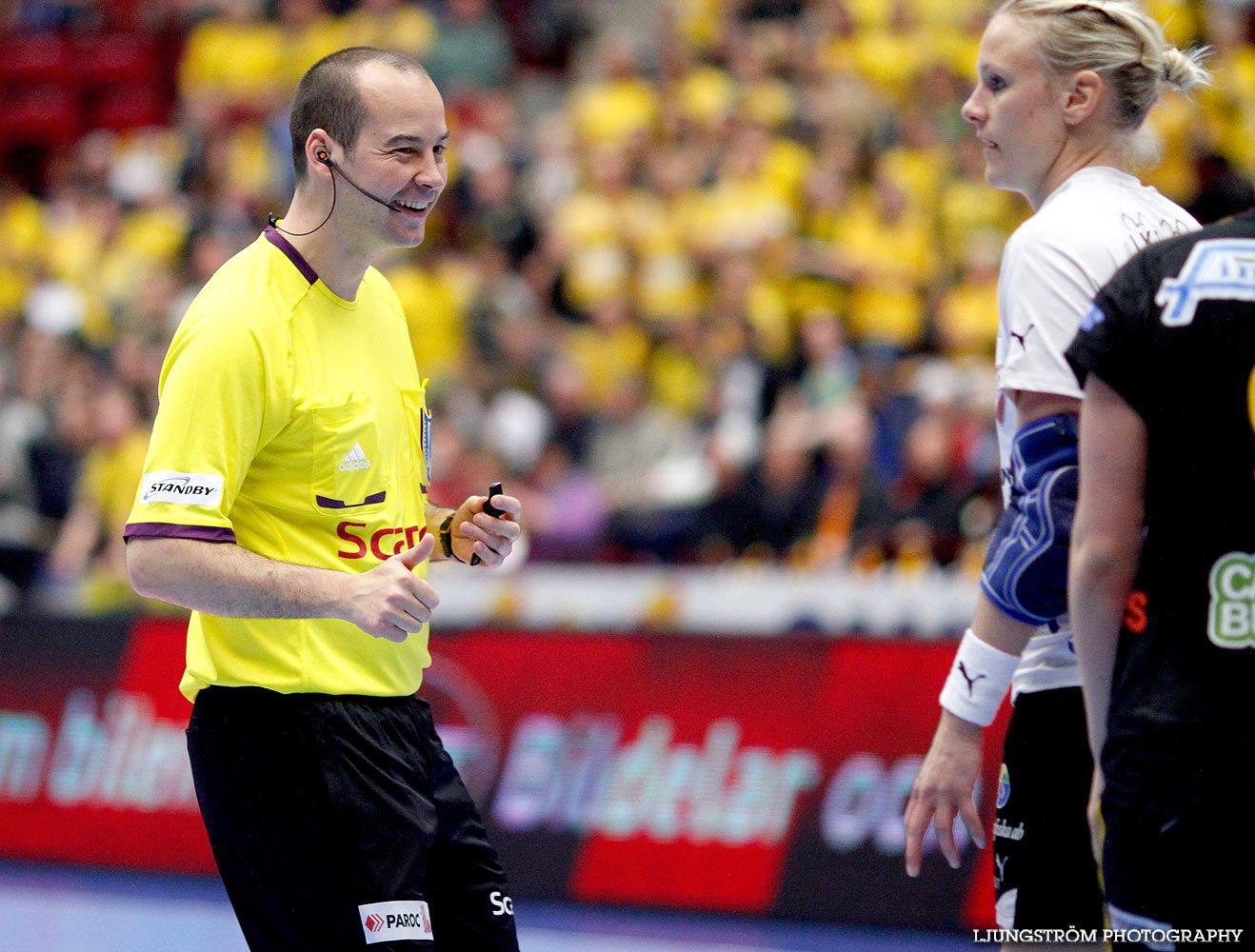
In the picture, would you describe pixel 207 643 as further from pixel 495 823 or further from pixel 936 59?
pixel 936 59

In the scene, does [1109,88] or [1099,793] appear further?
[1109,88]

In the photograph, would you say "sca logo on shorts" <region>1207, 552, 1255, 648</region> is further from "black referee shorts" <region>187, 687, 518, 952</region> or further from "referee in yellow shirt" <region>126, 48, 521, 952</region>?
"black referee shorts" <region>187, 687, 518, 952</region>

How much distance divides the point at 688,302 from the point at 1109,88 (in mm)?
7931

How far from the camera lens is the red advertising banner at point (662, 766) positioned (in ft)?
21.8

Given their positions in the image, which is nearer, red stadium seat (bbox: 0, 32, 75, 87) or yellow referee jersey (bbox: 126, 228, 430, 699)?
yellow referee jersey (bbox: 126, 228, 430, 699)

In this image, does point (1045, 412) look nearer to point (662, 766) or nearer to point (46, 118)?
point (662, 766)

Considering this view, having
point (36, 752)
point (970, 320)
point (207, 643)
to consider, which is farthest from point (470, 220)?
point (207, 643)

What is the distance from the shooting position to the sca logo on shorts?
230 centimetres

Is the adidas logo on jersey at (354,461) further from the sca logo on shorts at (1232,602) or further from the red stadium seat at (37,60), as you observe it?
the red stadium seat at (37,60)

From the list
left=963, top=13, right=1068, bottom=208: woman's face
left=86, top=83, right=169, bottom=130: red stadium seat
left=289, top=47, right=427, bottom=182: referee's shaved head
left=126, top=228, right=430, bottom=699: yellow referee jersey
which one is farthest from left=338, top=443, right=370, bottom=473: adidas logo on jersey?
left=86, top=83, right=169, bottom=130: red stadium seat

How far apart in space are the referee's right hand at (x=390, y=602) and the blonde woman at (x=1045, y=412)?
96 cm

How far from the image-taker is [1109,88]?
2.86 metres

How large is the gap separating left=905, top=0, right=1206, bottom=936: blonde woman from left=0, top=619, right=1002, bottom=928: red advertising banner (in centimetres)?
357

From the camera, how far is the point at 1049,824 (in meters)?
2.80
